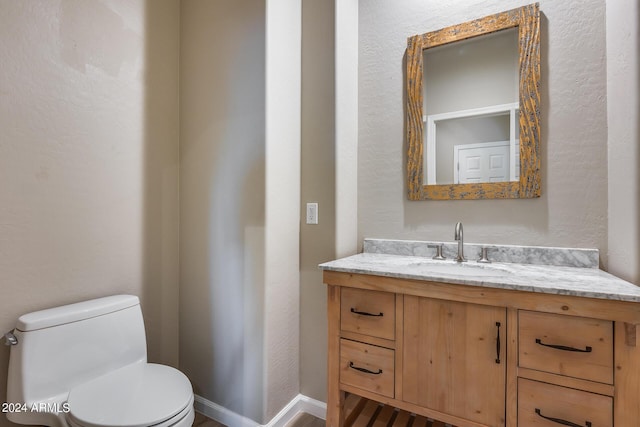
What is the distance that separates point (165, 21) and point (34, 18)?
683 mm

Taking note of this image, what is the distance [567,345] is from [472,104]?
1.20 meters

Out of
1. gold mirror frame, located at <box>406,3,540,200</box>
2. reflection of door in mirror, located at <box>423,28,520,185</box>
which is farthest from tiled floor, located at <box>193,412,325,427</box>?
reflection of door in mirror, located at <box>423,28,520,185</box>

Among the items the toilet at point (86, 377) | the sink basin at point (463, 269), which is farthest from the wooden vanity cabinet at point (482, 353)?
the toilet at point (86, 377)

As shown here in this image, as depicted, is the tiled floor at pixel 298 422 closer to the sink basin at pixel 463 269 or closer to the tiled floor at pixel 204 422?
the tiled floor at pixel 204 422

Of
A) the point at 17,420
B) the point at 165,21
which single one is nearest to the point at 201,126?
the point at 165,21

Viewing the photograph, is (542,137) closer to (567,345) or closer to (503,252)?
(503,252)

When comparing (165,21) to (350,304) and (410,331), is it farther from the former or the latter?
(410,331)

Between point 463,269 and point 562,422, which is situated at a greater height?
point 463,269

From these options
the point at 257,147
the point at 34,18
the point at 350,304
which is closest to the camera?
the point at 34,18

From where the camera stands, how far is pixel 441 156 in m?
1.73

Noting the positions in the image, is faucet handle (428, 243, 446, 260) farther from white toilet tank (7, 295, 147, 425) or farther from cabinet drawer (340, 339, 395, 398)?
white toilet tank (7, 295, 147, 425)

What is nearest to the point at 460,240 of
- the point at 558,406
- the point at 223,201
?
the point at 558,406

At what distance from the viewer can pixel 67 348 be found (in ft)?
3.96

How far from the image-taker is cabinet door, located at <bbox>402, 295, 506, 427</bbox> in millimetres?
1104
